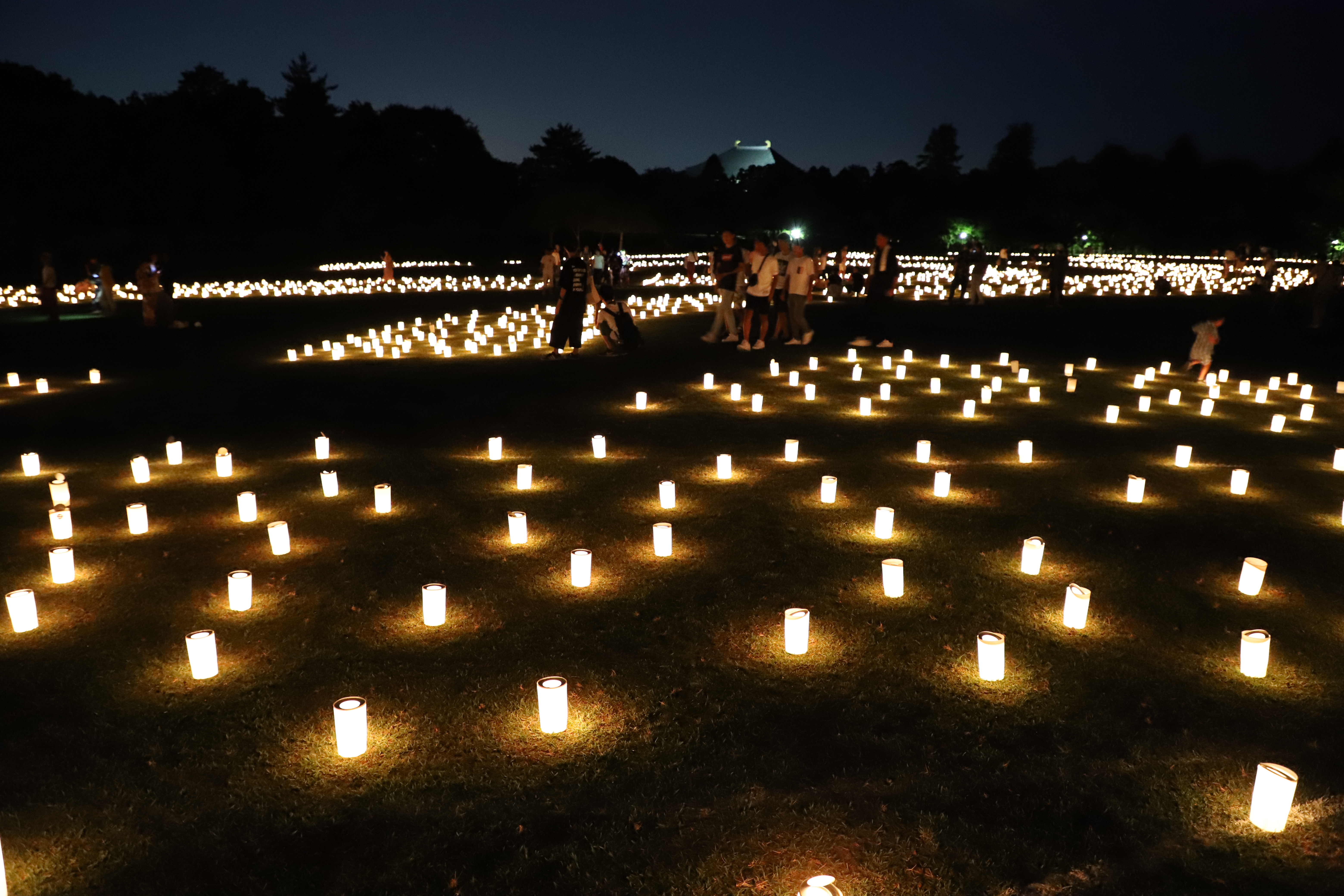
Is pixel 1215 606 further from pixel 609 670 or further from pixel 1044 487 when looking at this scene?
pixel 609 670

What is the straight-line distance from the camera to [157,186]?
1559 inches

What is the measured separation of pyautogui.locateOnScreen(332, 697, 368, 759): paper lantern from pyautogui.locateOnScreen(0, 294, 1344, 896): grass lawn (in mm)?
131

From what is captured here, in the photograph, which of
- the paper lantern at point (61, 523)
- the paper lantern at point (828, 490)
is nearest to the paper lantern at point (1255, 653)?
the paper lantern at point (828, 490)

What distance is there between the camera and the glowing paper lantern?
461 centimetres

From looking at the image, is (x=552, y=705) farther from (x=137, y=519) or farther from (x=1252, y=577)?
(x=1252, y=577)

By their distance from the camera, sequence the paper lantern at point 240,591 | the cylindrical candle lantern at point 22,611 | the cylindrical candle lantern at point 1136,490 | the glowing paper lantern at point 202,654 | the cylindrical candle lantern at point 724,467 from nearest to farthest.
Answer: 1. the glowing paper lantern at point 202,654
2. the cylindrical candle lantern at point 22,611
3. the paper lantern at point 240,591
4. the cylindrical candle lantern at point 1136,490
5. the cylindrical candle lantern at point 724,467

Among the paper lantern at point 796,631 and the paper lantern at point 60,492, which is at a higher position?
the paper lantern at point 60,492

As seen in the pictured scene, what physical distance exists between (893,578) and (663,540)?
1.60 m

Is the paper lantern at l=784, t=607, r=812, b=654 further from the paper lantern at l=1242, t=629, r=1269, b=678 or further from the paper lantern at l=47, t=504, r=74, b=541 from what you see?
the paper lantern at l=47, t=504, r=74, b=541

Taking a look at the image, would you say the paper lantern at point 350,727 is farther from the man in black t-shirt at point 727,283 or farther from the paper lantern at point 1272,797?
the man in black t-shirt at point 727,283

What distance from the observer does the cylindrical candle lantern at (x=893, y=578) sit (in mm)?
5641

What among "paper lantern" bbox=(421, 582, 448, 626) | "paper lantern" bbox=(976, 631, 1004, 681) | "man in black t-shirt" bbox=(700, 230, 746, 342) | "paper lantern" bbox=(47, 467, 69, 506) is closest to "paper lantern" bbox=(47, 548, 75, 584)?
"paper lantern" bbox=(47, 467, 69, 506)

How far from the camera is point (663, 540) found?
629 cm

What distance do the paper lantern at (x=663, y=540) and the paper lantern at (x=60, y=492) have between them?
4654 millimetres
